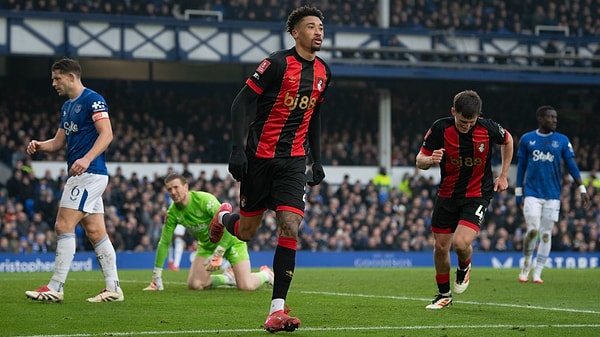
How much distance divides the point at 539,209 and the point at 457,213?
5596 millimetres

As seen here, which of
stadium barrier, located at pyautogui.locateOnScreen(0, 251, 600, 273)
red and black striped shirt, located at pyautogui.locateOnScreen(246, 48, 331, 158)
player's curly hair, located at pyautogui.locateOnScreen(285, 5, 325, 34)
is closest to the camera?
red and black striped shirt, located at pyautogui.locateOnScreen(246, 48, 331, 158)

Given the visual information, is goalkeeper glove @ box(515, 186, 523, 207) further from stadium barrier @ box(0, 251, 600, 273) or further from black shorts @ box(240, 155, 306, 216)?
stadium barrier @ box(0, 251, 600, 273)

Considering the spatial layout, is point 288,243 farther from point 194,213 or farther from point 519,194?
point 519,194

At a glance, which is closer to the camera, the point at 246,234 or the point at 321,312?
the point at 246,234

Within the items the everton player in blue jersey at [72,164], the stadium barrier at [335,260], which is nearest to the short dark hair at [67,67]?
the everton player in blue jersey at [72,164]

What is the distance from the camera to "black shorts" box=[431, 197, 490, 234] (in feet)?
36.6

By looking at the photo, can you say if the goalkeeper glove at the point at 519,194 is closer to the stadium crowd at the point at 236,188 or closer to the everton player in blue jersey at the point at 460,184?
the everton player in blue jersey at the point at 460,184

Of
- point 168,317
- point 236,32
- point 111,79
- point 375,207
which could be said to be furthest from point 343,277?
point 111,79

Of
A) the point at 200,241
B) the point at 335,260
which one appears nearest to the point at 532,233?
the point at 200,241

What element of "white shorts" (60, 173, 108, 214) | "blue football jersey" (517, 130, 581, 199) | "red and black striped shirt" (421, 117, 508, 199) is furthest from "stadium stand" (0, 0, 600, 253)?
"red and black striped shirt" (421, 117, 508, 199)

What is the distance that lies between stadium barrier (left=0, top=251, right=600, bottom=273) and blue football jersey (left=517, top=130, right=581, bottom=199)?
11464mm

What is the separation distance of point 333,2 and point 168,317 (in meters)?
27.1

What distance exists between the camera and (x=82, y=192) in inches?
438

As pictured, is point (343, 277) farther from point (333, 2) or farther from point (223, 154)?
point (333, 2)
